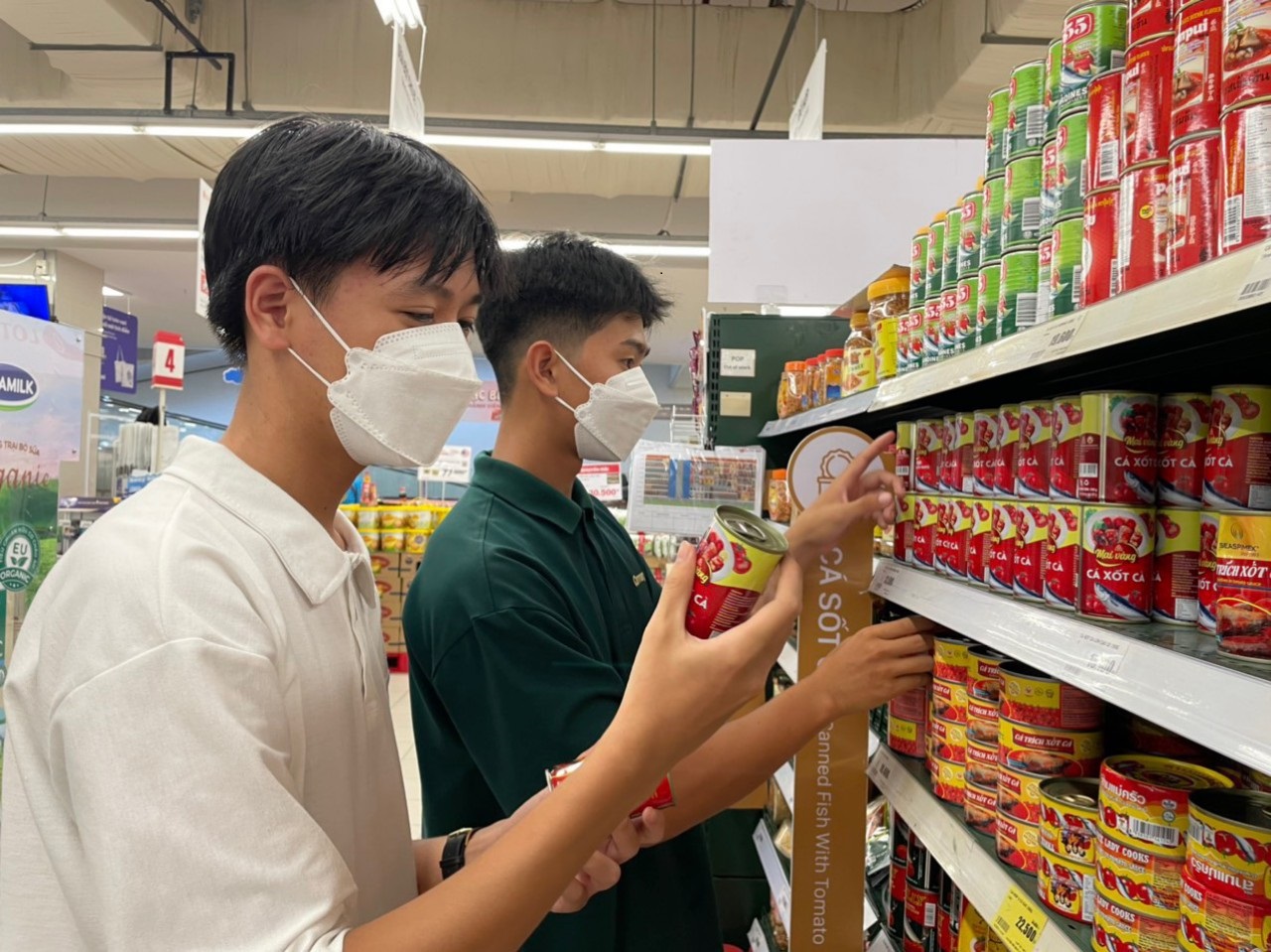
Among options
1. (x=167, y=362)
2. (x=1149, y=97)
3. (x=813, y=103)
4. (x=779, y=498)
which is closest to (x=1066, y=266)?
(x=1149, y=97)

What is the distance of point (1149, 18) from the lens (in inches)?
37.9

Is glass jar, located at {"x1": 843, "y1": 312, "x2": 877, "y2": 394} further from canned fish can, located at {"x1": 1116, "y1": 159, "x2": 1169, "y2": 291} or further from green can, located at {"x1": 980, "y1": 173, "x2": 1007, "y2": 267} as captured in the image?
canned fish can, located at {"x1": 1116, "y1": 159, "x2": 1169, "y2": 291}

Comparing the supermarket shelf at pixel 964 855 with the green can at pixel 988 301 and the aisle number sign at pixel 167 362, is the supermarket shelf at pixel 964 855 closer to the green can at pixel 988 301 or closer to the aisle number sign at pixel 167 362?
the green can at pixel 988 301

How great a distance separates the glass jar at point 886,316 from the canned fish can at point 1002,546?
0.54 metres

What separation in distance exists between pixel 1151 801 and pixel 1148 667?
223mm

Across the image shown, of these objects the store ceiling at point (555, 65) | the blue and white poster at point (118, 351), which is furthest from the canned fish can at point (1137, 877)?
the blue and white poster at point (118, 351)

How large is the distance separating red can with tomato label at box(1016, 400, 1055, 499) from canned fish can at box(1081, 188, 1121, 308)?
0.23 metres

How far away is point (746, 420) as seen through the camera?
3121mm

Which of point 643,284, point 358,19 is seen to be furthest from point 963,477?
point 358,19

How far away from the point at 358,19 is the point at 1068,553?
7.71 m

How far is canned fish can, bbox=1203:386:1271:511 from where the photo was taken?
0.93 m

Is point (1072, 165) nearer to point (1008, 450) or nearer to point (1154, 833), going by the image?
point (1008, 450)

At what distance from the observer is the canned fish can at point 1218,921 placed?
83 centimetres

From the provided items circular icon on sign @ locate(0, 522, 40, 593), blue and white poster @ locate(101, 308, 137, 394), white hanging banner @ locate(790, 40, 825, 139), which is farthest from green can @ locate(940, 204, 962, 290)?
blue and white poster @ locate(101, 308, 137, 394)
